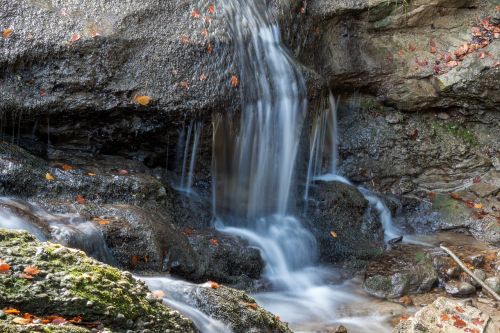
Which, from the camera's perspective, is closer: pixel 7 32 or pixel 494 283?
pixel 7 32

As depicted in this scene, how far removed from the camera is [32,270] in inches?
106

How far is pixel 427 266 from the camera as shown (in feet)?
21.0

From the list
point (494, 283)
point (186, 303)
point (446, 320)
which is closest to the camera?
point (186, 303)

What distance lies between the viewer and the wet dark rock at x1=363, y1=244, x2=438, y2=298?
240 inches

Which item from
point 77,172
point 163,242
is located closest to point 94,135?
point 77,172

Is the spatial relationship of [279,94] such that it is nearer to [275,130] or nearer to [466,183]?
[275,130]

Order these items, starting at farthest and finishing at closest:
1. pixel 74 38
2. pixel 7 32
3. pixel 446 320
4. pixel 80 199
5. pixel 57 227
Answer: pixel 74 38
pixel 7 32
pixel 80 199
pixel 446 320
pixel 57 227

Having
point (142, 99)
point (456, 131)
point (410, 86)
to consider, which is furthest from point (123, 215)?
point (456, 131)

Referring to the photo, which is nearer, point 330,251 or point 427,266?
point 427,266

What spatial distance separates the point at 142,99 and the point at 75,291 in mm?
3625

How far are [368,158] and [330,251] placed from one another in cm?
225

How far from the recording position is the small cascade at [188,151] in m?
6.46

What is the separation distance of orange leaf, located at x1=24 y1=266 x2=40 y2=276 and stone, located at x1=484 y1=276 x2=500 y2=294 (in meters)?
5.00

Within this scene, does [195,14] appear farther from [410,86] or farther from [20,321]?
[20,321]
